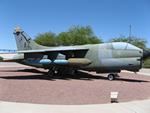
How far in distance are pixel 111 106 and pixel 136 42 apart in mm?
69513

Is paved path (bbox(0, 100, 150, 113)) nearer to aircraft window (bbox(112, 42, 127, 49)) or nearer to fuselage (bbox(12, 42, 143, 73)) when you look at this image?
fuselage (bbox(12, 42, 143, 73))

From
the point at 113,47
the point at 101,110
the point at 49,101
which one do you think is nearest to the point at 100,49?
the point at 113,47

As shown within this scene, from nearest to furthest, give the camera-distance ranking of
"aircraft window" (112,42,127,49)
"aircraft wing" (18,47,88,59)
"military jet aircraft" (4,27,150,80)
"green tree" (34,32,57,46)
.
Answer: "military jet aircraft" (4,27,150,80)
"aircraft window" (112,42,127,49)
"aircraft wing" (18,47,88,59)
"green tree" (34,32,57,46)

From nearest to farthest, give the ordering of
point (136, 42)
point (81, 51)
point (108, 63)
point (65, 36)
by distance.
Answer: point (108, 63)
point (81, 51)
point (65, 36)
point (136, 42)

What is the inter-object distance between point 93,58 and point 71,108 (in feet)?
42.5

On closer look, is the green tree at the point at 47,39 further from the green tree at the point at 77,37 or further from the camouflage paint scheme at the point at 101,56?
the camouflage paint scheme at the point at 101,56

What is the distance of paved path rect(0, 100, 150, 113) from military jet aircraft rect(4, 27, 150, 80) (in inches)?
418

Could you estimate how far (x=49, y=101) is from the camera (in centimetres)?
1215

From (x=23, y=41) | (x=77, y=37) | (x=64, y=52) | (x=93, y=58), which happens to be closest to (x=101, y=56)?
(x=93, y=58)

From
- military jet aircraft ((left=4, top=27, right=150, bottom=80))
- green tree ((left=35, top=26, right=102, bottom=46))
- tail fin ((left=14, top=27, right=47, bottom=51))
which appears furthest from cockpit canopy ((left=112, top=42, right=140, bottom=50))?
green tree ((left=35, top=26, right=102, bottom=46))

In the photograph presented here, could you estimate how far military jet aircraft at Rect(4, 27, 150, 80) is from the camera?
2206cm

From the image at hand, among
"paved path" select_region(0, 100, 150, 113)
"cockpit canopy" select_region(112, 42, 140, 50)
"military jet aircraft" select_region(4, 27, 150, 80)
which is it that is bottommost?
"paved path" select_region(0, 100, 150, 113)

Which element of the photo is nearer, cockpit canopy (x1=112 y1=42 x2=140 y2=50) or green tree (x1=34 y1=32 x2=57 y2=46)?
cockpit canopy (x1=112 y1=42 x2=140 y2=50)

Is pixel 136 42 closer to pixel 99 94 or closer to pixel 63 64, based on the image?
pixel 63 64
